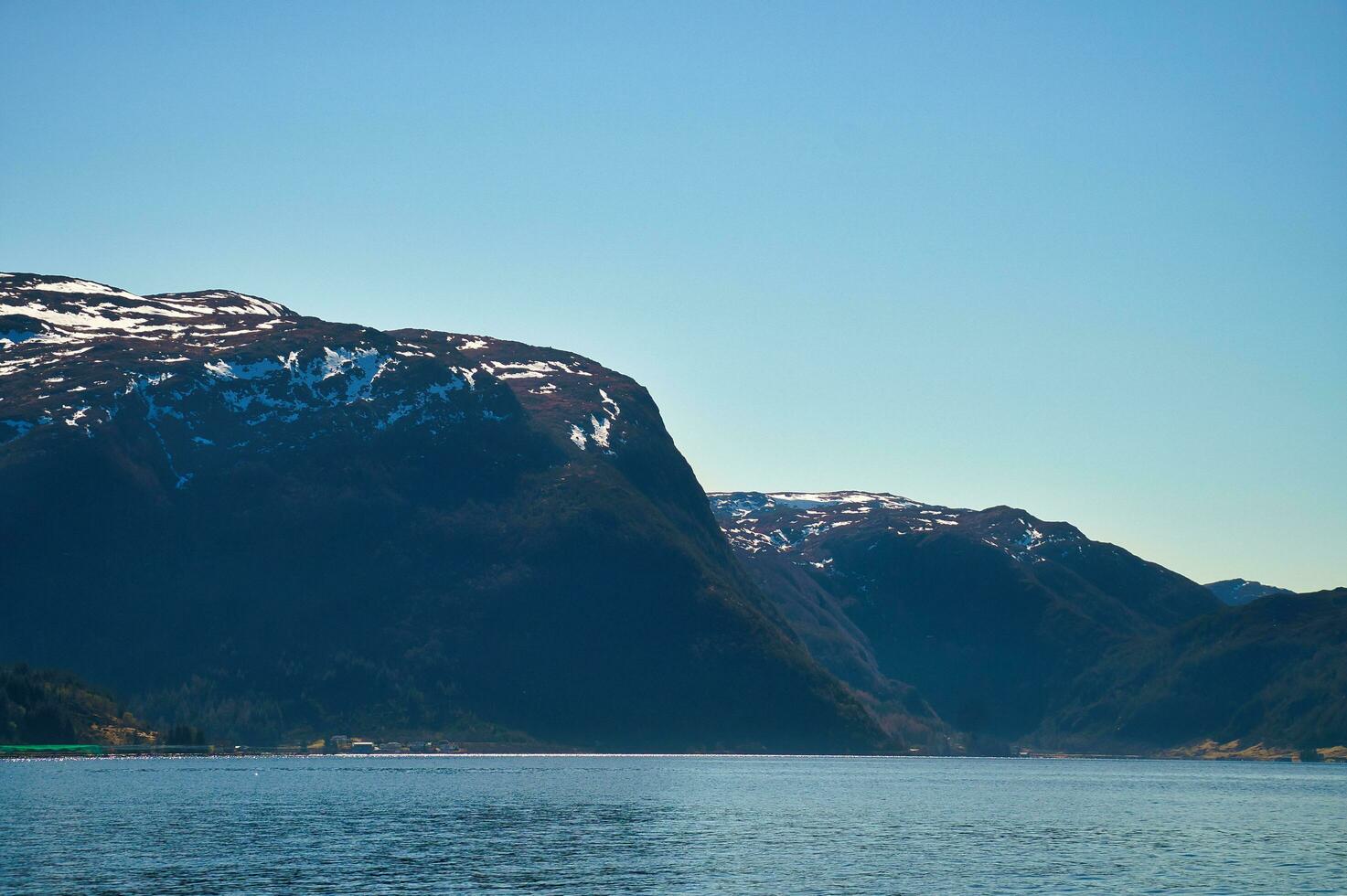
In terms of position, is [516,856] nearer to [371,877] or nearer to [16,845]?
[371,877]

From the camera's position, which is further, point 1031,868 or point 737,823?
point 737,823

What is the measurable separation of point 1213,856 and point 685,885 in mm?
61438

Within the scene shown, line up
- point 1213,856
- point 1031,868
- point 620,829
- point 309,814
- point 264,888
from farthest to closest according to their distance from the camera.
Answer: point 309,814, point 620,829, point 1213,856, point 1031,868, point 264,888

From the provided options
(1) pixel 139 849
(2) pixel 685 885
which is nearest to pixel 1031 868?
(2) pixel 685 885

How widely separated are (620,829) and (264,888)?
69222 mm

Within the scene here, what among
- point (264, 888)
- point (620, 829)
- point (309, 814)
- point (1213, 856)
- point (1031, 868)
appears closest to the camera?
point (264, 888)

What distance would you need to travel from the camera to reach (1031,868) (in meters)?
134

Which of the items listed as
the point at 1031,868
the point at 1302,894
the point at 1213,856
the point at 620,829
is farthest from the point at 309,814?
the point at 1302,894

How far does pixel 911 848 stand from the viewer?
154 metres

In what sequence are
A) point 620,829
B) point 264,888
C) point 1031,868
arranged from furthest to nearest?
1. point 620,829
2. point 1031,868
3. point 264,888

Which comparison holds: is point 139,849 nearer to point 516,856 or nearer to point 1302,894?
point 516,856

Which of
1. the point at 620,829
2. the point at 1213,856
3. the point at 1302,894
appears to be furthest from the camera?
the point at 620,829

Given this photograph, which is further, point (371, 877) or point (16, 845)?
point (16, 845)

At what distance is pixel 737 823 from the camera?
186 meters
